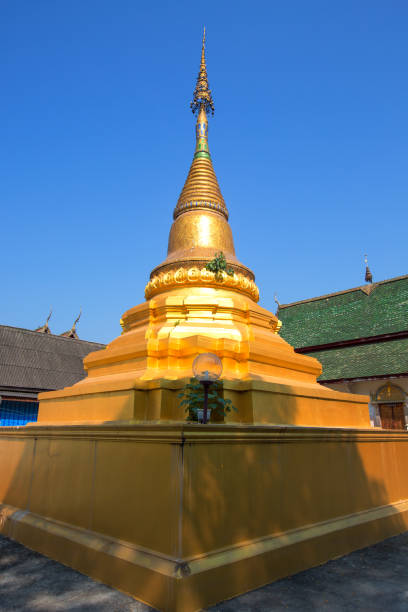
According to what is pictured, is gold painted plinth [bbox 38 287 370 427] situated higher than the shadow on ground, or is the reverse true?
gold painted plinth [bbox 38 287 370 427]

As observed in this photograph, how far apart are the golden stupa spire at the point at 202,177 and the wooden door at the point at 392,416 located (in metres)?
9.50

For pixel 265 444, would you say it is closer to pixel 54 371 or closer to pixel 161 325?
pixel 161 325

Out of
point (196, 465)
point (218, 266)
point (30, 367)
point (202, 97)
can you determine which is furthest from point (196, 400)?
point (30, 367)

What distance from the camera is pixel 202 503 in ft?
11.2

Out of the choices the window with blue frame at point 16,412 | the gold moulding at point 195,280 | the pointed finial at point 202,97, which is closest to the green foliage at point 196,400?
the gold moulding at point 195,280

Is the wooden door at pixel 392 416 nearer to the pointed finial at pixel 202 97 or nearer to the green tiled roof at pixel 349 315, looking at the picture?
the green tiled roof at pixel 349 315

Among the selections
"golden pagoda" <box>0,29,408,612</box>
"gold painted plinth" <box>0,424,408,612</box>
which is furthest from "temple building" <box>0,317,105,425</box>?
"gold painted plinth" <box>0,424,408,612</box>

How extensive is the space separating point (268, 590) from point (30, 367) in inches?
693

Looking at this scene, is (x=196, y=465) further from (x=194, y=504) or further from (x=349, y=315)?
(x=349, y=315)

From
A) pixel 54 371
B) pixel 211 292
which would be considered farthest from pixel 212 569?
pixel 54 371

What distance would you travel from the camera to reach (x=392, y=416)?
14.2 metres

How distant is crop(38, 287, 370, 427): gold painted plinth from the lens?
580cm

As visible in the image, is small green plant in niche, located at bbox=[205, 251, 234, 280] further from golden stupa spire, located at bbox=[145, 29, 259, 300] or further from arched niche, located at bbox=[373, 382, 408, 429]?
arched niche, located at bbox=[373, 382, 408, 429]

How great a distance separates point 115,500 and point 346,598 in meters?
2.19
